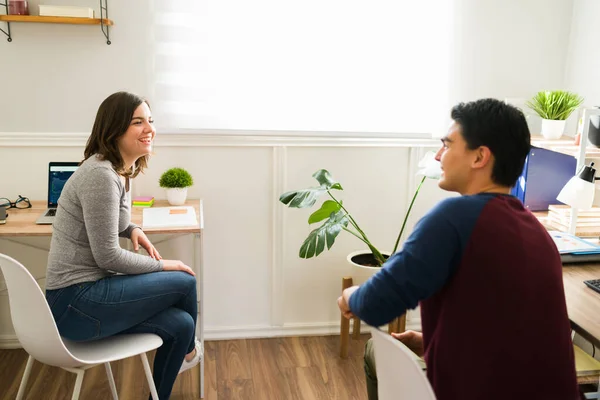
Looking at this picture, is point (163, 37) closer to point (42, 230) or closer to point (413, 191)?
point (42, 230)

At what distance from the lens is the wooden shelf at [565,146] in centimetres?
244

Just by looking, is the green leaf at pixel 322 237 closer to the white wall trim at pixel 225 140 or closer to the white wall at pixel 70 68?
the white wall trim at pixel 225 140

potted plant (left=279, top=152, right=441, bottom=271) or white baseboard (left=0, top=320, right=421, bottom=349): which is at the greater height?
potted plant (left=279, top=152, right=441, bottom=271)

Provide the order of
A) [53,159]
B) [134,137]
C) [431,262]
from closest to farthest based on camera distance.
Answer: [431,262], [134,137], [53,159]

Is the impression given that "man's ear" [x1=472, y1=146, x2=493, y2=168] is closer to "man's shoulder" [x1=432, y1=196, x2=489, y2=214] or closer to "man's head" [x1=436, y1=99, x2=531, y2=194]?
"man's head" [x1=436, y1=99, x2=531, y2=194]

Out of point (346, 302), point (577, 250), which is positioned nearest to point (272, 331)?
point (577, 250)

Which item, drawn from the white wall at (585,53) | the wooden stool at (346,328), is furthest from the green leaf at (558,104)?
the wooden stool at (346,328)

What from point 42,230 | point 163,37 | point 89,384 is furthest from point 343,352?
point 163,37

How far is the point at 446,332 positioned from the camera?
1338mm

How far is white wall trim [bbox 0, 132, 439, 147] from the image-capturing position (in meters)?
2.87

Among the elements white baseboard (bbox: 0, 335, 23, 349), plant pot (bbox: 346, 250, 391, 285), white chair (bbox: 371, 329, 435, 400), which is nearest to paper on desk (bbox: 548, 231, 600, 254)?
plant pot (bbox: 346, 250, 391, 285)

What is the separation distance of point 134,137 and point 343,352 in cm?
147

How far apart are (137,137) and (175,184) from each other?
601 millimetres

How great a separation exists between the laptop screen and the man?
176cm
